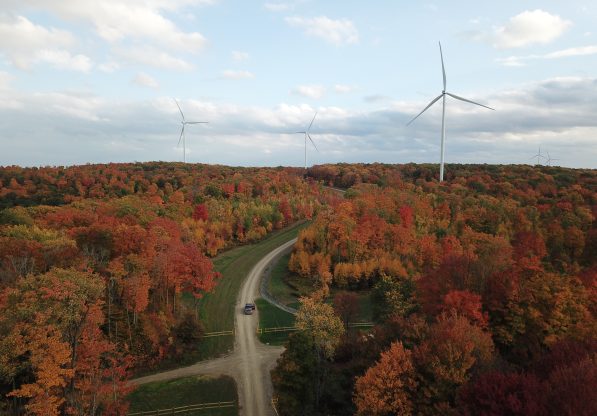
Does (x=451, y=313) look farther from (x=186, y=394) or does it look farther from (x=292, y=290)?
(x=292, y=290)

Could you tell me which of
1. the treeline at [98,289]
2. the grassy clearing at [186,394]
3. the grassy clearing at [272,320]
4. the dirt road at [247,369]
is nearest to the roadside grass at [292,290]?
the grassy clearing at [272,320]

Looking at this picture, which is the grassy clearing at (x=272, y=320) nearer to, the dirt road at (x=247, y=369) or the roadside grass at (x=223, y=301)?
the dirt road at (x=247, y=369)

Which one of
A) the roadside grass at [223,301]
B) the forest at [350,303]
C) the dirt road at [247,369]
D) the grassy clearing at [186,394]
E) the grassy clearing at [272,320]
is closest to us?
the forest at [350,303]

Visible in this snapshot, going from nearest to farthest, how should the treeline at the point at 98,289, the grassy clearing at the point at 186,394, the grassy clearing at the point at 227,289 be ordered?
1. the treeline at the point at 98,289
2. the grassy clearing at the point at 186,394
3. the grassy clearing at the point at 227,289

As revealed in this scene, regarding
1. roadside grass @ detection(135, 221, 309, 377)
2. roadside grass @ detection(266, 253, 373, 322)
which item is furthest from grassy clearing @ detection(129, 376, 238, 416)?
roadside grass @ detection(266, 253, 373, 322)

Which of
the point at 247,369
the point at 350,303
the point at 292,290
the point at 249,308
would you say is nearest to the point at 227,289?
the point at 249,308

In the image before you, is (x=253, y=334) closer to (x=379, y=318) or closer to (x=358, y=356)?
(x=379, y=318)

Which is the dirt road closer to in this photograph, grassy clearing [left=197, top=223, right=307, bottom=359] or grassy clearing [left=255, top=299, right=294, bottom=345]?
grassy clearing [left=255, top=299, right=294, bottom=345]
